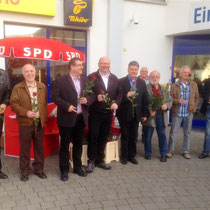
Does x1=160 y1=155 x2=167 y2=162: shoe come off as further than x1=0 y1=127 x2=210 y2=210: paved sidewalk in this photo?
Yes

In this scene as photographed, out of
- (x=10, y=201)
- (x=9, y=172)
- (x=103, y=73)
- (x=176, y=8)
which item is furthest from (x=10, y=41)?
(x=176, y=8)

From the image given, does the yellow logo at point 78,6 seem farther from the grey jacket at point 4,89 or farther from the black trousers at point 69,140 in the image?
the black trousers at point 69,140

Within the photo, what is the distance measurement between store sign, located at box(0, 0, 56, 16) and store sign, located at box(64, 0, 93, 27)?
1.27ft

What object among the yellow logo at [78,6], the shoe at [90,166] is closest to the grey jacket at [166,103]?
the shoe at [90,166]

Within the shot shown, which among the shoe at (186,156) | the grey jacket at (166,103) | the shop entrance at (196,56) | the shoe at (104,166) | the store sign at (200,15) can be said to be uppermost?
the store sign at (200,15)

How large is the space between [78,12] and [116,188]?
5.27m

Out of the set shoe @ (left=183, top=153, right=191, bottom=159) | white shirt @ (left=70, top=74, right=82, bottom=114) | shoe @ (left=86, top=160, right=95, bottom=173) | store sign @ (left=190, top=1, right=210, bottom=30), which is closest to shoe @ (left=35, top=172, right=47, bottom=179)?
shoe @ (left=86, top=160, right=95, bottom=173)

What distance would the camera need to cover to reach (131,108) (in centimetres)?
476

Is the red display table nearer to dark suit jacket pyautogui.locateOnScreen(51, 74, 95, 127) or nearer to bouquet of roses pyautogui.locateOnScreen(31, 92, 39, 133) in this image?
bouquet of roses pyautogui.locateOnScreen(31, 92, 39, 133)

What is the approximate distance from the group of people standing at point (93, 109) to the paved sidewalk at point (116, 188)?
0.68 ft

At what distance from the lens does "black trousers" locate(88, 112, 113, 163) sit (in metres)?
4.41

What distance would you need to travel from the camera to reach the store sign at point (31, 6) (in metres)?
6.60

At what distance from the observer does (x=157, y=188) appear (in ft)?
13.2

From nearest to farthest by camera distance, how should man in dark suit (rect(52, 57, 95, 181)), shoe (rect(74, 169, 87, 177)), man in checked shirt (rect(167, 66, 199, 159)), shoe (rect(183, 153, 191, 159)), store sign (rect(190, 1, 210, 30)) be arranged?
1. man in dark suit (rect(52, 57, 95, 181))
2. shoe (rect(74, 169, 87, 177))
3. man in checked shirt (rect(167, 66, 199, 159))
4. shoe (rect(183, 153, 191, 159))
5. store sign (rect(190, 1, 210, 30))
